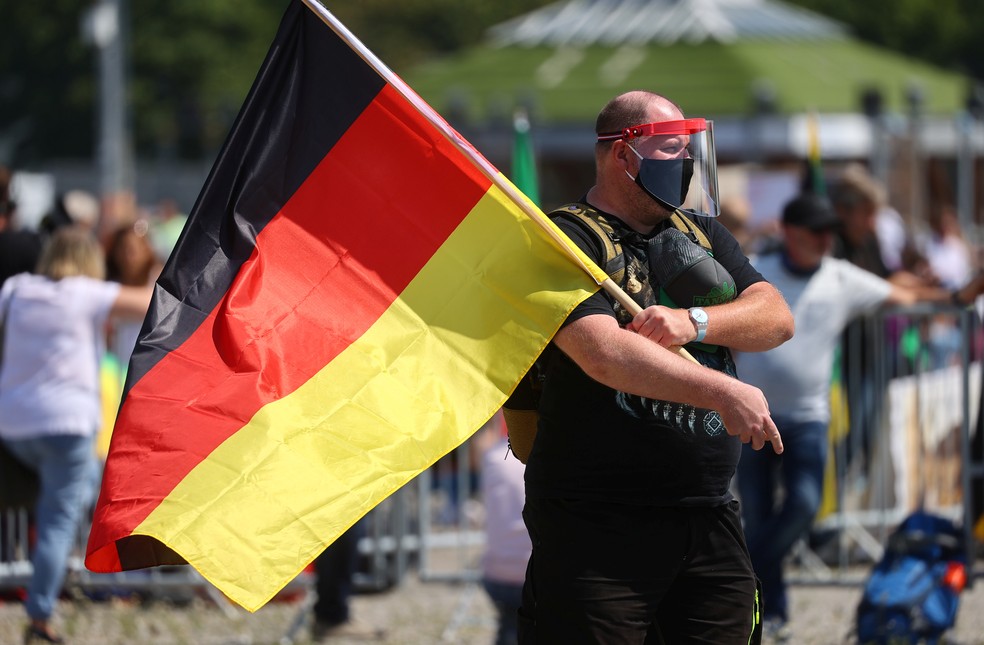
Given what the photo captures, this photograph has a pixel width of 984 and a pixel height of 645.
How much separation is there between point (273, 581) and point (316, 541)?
5.9 inches

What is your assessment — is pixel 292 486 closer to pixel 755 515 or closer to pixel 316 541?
pixel 316 541

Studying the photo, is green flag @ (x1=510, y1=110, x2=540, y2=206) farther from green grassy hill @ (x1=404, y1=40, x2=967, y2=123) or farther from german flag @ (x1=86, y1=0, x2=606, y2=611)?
green grassy hill @ (x1=404, y1=40, x2=967, y2=123)

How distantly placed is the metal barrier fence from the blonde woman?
1114 millimetres

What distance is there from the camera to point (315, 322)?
432 centimetres

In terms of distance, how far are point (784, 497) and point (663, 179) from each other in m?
3.72

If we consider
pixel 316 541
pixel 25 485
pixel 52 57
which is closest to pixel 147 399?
pixel 316 541

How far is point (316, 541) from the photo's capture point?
4039 millimetres

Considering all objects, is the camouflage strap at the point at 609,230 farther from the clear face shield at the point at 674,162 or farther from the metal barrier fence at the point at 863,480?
the metal barrier fence at the point at 863,480

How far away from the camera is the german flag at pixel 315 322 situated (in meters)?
4.06

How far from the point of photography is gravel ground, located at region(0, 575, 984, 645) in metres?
7.69

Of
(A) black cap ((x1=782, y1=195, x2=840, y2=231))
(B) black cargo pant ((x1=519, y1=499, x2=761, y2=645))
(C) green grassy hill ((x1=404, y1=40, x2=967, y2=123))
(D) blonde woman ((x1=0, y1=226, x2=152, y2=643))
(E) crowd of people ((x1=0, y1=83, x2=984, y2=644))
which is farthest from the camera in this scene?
(C) green grassy hill ((x1=404, y1=40, x2=967, y2=123))

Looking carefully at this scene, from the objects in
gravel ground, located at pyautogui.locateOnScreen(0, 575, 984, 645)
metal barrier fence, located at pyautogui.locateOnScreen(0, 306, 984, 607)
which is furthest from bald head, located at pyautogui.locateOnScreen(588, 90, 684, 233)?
metal barrier fence, located at pyautogui.locateOnScreen(0, 306, 984, 607)

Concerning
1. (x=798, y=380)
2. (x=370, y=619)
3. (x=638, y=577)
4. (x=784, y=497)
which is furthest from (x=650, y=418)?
(x=370, y=619)

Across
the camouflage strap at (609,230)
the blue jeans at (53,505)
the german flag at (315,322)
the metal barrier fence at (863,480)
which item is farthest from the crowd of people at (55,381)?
the camouflage strap at (609,230)
